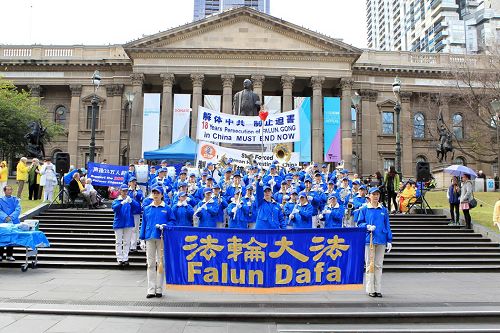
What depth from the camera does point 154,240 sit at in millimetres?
8781

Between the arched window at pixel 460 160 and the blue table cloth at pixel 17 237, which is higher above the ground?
the arched window at pixel 460 160

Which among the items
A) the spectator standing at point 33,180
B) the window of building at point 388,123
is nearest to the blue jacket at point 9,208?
the spectator standing at point 33,180

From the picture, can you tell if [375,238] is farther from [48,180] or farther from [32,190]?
[32,190]

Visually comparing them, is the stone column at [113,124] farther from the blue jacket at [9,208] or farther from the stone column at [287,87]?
the blue jacket at [9,208]

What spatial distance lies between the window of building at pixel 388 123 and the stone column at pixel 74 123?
35.0 meters

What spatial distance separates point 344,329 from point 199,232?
10.9 feet

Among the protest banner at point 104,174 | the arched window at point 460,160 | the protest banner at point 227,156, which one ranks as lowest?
the protest banner at point 104,174

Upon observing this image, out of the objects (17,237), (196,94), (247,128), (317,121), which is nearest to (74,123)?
(196,94)

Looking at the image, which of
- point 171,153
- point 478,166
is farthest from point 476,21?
point 171,153

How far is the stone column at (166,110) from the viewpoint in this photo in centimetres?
4259

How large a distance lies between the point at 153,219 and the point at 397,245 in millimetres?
9399

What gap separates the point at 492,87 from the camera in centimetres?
3322

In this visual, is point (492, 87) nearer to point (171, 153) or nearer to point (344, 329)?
point (171, 153)

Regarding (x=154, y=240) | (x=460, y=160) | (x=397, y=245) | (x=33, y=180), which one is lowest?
(x=397, y=245)
